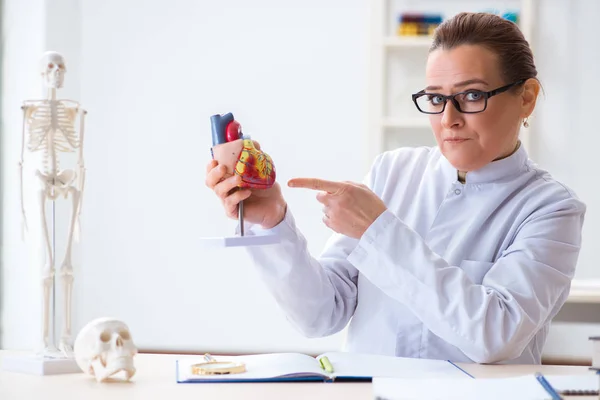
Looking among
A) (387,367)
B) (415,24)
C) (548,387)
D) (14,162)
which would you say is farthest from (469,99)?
(14,162)

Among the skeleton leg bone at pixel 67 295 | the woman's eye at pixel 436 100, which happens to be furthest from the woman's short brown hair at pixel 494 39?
the skeleton leg bone at pixel 67 295

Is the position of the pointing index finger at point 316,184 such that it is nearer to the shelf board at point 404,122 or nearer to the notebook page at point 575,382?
the notebook page at point 575,382

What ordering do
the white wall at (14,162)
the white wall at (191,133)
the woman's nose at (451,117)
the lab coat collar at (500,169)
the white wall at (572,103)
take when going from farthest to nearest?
Result: the white wall at (191,133) < the white wall at (14,162) < the white wall at (572,103) < the lab coat collar at (500,169) < the woman's nose at (451,117)

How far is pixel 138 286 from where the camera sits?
4.12m

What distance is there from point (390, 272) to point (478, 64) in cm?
50

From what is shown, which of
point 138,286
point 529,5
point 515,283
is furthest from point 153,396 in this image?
point 138,286

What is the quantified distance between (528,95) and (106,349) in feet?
3.60

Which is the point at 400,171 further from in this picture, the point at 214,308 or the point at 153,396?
the point at 214,308

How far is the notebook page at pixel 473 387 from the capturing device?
1156 mm

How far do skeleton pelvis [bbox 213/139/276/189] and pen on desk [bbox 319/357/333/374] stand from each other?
13.8 inches

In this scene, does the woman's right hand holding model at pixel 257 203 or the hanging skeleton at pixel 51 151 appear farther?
the woman's right hand holding model at pixel 257 203

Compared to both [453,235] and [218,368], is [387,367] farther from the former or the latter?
[453,235]

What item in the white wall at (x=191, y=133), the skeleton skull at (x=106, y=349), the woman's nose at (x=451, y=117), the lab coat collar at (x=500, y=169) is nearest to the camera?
the skeleton skull at (x=106, y=349)

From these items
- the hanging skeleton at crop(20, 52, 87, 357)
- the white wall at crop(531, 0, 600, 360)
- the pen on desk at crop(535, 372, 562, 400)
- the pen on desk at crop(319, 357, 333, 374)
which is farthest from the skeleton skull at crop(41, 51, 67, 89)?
the white wall at crop(531, 0, 600, 360)
